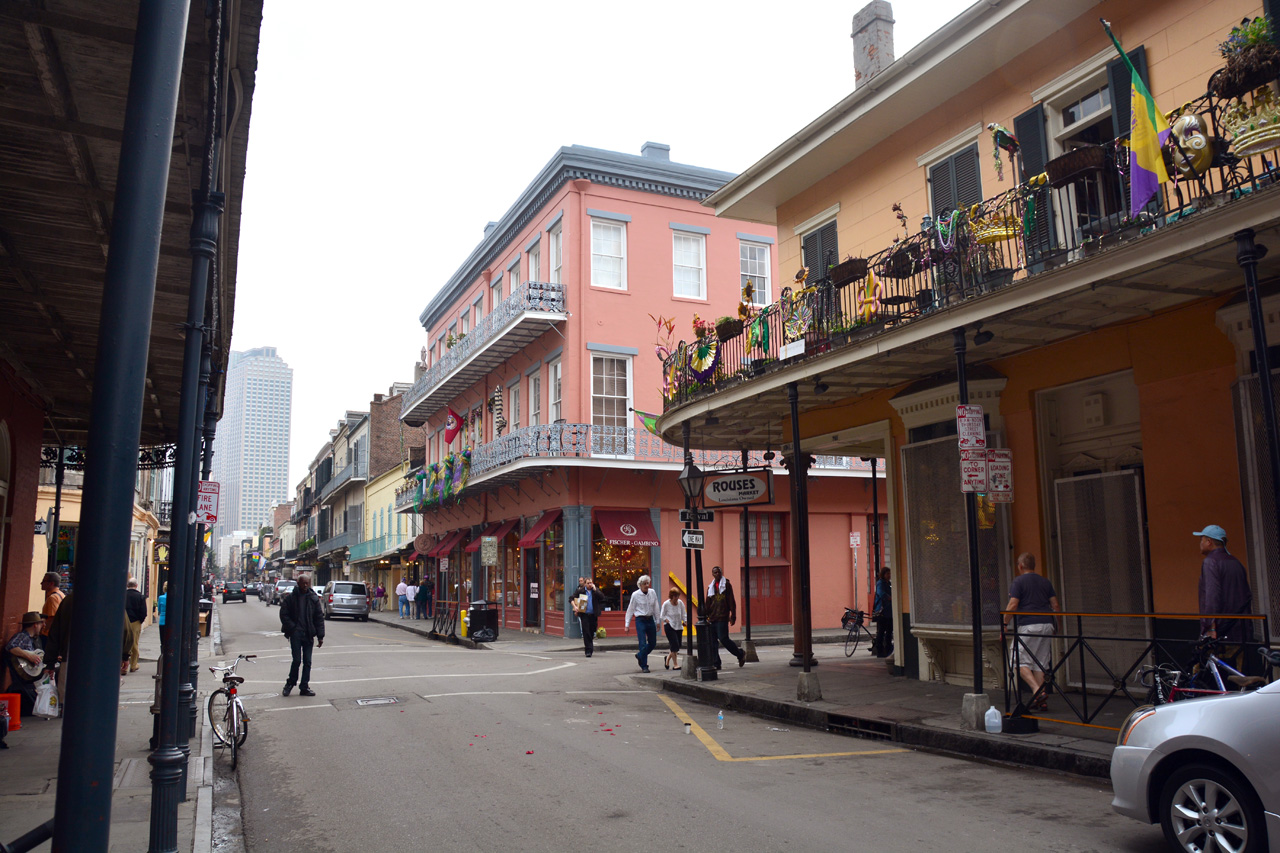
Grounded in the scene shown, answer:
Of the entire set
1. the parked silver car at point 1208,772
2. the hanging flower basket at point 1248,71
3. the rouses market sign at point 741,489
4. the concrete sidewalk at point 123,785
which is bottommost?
the concrete sidewalk at point 123,785

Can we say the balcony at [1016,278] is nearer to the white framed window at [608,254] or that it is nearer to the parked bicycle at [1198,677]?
the parked bicycle at [1198,677]

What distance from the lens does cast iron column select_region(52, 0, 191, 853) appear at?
2934 mm

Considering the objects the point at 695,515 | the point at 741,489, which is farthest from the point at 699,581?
the point at 741,489

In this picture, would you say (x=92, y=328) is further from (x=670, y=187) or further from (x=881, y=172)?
(x=670, y=187)

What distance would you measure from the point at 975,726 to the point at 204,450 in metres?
10.5

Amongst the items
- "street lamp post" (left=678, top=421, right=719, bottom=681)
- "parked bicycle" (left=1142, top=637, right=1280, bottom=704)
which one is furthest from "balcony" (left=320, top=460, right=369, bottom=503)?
"parked bicycle" (left=1142, top=637, right=1280, bottom=704)

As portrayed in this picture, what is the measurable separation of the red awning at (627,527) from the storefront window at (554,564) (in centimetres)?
148

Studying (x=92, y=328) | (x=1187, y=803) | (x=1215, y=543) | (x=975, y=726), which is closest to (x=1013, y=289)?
(x=1215, y=543)

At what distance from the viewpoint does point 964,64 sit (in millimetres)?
12547

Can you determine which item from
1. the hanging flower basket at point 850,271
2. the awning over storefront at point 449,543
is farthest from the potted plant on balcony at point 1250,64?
the awning over storefront at point 449,543

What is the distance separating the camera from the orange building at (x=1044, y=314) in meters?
9.01

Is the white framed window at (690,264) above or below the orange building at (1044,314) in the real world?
above

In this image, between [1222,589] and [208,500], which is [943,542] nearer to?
[1222,589]

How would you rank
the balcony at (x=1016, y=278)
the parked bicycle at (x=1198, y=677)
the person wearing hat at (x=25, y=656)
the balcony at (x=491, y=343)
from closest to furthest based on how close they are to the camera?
the parked bicycle at (x=1198, y=677) → the balcony at (x=1016, y=278) → the person wearing hat at (x=25, y=656) → the balcony at (x=491, y=343)
